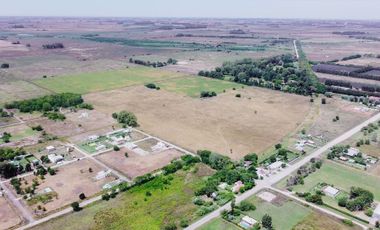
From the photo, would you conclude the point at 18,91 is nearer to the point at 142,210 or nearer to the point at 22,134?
the point at 22,134

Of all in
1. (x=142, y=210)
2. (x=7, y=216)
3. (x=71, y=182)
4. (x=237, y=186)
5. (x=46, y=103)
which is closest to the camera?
(x=7, y=216)

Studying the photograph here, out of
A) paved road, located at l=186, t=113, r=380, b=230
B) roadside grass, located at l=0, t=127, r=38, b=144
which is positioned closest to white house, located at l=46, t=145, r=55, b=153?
roadside grass, located at l=0, t=127, r=38, b=144

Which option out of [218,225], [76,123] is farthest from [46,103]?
[218,225]

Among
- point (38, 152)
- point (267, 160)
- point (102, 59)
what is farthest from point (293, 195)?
point (102, 59)

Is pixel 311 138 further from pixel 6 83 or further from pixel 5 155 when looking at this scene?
pixel 6 83

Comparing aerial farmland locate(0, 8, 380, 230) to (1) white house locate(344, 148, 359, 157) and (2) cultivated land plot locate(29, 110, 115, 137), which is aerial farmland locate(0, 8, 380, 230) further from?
(2) cultivated land plot locate(29, 110, 115, 137)

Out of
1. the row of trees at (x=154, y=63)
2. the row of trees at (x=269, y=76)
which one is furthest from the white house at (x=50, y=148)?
the row of trees at (x=154, y=63)

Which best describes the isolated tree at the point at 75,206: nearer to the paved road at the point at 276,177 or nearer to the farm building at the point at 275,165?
the paved road at the point at 276,177
